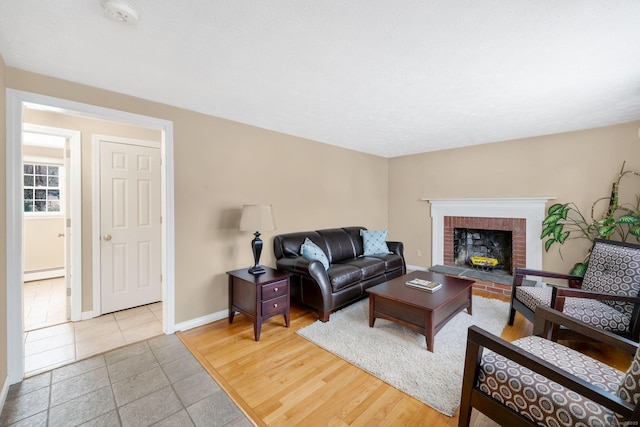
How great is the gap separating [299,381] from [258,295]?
87 centimetres

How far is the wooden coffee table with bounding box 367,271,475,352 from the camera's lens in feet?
7.73

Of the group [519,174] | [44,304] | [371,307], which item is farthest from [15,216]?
[519,174]

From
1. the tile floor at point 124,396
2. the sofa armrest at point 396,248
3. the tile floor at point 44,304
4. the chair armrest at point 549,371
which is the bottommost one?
the tile floor at point 124,396

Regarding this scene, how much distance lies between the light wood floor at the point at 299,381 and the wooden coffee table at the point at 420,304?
57 centimetres

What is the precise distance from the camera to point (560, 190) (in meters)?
3.77

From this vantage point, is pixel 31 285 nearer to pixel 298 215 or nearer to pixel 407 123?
pixel 298 215

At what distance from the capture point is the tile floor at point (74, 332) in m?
2.31

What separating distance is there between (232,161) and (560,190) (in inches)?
176

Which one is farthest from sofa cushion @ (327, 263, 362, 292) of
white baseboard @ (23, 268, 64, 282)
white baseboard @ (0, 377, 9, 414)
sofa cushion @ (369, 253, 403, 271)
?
white baseboard @ (23, 268, 64, 282)

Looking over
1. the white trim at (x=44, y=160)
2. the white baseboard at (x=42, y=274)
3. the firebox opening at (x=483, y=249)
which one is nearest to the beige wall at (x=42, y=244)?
the white baseboard at (x=42, y=274)

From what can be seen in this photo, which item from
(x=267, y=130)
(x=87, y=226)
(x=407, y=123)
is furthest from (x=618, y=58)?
(x=87, y=226)

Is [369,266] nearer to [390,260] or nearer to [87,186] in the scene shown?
[390,260]

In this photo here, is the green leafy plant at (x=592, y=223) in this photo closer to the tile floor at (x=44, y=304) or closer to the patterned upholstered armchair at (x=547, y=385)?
the patterned upholstered armchair at (x=547, y=385)

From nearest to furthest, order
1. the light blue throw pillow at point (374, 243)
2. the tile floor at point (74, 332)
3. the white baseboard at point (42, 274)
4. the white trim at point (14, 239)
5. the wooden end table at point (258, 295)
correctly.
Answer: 1. the white trim at point (14, 239)
2. the tile floor at point (74, 332)
3. the wooden end table at point (258, 295)
4. the light blue throw pillow at point (374, 243)
5. the white baseboard at point (42, 274)
